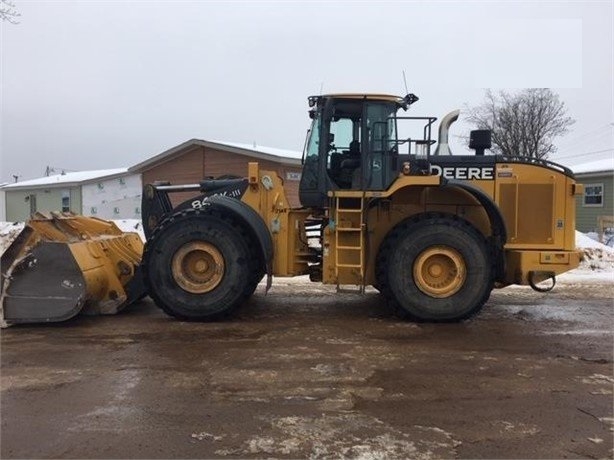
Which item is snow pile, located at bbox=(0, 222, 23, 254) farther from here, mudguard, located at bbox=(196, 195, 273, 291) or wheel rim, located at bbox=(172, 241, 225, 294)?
mudguard, located at bbox=(196, 195, 273, 291)

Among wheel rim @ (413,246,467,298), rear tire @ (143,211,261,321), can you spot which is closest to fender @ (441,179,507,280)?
wheel rim @ (413,246,467,298)

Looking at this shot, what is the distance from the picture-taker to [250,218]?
280 inches

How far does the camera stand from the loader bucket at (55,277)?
265 inches

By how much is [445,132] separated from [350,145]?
1.29 meters

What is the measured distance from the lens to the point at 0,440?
3785 mm

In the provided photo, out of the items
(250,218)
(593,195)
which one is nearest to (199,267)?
(250,218)

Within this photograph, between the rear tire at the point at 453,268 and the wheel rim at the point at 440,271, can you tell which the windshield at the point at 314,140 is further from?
the wheel rim at the point at 440,271

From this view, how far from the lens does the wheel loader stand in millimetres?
6969

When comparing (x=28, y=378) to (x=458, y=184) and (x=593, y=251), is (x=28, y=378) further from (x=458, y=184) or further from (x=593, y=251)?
(x=593, y=251)

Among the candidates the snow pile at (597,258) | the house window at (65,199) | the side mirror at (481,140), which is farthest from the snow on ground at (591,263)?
the house window at (65,199)

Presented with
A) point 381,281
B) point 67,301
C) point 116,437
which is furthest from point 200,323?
point 116,437

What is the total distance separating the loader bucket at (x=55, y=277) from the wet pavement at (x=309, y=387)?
21cm

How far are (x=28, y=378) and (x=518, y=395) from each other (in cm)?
401

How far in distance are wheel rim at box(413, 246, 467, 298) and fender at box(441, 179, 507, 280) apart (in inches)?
20.5
